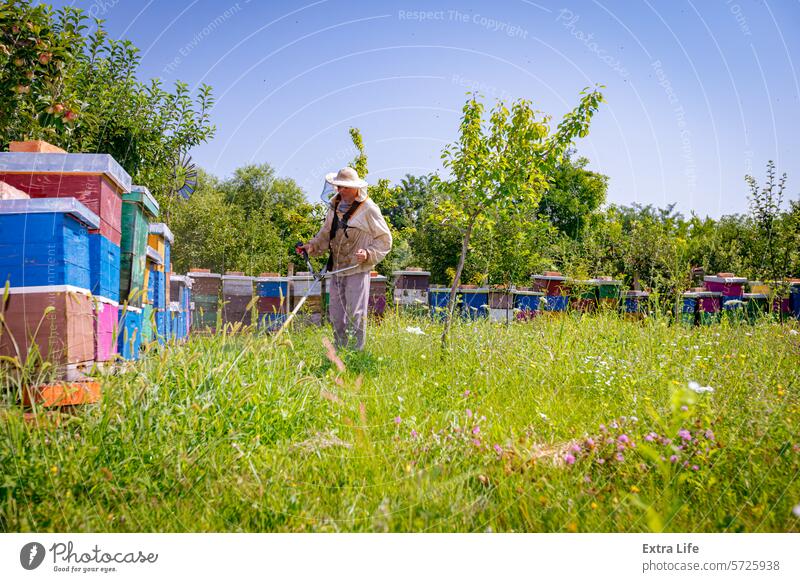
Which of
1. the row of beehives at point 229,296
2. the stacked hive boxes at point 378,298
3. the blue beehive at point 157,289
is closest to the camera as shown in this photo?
the blue beehive at point 157,289

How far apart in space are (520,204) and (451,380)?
2.84 metres

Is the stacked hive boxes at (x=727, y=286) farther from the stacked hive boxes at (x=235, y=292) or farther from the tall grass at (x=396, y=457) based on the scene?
the stacked hive boxes at (x=235, y=292)

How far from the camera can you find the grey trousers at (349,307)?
5.45 m

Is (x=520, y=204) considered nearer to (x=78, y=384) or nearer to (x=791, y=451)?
(x=791, y=451)

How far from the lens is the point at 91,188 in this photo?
308 cm

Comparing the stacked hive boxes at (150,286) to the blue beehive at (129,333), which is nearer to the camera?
the blue beehive at (129,333)

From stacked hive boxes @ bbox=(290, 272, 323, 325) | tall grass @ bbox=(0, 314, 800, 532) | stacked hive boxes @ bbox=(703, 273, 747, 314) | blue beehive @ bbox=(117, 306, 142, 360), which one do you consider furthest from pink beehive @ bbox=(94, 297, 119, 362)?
stacked hive boxes @ bbox=(703, 273, 747, 314)

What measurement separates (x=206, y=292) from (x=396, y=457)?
137 inches

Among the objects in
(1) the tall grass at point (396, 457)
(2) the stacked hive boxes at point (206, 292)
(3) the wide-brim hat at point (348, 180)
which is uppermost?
(3) the wide-brim hat at point (348, 180)

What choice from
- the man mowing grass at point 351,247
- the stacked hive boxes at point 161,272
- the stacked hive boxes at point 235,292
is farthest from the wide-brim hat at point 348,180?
the stacked hive boxes at point 161,272

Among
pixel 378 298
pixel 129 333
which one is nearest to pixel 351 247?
pixel 129 333

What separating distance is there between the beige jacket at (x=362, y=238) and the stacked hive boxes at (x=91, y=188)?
2664 mm

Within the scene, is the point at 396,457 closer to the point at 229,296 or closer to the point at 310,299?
the point at 229,296

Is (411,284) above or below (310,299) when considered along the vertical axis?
above
